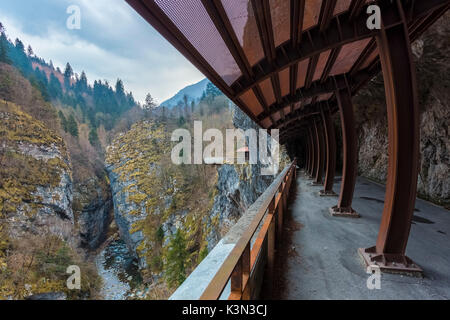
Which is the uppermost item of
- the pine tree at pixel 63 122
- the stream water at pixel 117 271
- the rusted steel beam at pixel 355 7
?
the pine tree at pixel 63 122

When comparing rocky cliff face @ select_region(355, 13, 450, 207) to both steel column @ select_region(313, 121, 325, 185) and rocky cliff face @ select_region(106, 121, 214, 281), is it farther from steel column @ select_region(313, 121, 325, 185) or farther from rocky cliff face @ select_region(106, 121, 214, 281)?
rocky cliff face @ select_region(106, 121, 214, 281)

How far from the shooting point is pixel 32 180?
3891 centimetres

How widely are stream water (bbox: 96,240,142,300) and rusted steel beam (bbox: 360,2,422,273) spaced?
46.3 meters

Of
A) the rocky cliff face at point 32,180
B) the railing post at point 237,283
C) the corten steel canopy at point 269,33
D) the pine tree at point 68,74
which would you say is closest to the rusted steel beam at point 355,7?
the corten steel canopy at point 269,33

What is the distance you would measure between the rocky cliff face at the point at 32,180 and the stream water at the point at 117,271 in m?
12.0

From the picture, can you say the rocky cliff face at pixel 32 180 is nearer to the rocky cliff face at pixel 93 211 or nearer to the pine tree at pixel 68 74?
the rocky cliff face at pixel 93 211

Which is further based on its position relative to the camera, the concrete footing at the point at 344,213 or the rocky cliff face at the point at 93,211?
the rocky cliff face at the point at 93,211

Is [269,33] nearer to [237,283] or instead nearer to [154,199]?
[237,283]

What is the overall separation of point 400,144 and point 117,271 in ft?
187

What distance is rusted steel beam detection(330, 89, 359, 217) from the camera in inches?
224

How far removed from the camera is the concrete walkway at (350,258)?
8.48 ft

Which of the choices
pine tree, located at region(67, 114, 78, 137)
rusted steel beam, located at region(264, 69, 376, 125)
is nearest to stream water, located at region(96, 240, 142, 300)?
pine tree, located at region(67, 114, 78, 137)

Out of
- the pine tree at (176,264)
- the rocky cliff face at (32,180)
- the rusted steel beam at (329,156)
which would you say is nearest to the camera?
the rusted steel beam at (329,156)

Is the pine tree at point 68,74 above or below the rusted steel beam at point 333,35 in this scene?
above
